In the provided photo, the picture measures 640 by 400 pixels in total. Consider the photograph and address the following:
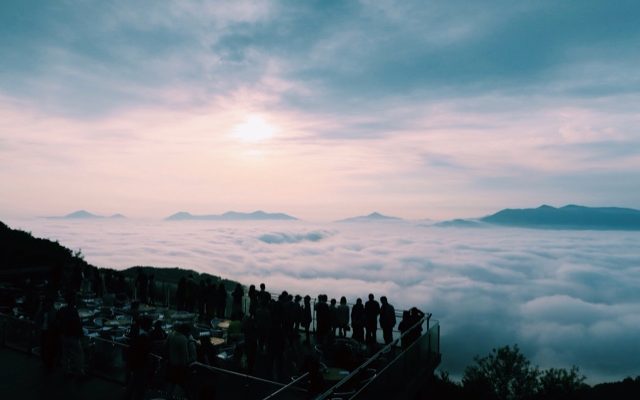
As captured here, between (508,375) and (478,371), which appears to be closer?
(508,375)

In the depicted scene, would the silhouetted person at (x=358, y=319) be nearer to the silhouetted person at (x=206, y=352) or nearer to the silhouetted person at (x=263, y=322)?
the silhouetted person at (x=263, y=322)

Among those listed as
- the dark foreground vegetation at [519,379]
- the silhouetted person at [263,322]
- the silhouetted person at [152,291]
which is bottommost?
the dark foreground vegetation at [519,379]

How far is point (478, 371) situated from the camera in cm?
5062

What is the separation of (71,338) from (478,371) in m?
49.7

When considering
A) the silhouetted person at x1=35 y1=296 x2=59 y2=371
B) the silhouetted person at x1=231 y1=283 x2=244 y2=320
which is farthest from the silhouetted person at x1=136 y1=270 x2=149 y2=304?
the silhouetted person at x1=35 y1=296 x2=59 y2=371

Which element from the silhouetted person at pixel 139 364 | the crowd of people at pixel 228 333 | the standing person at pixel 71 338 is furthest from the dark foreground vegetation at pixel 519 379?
the silhouetted person at pixel 139 364

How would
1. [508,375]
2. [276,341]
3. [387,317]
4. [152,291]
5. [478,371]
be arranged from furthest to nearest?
[478,371] < [508,375] < [152,291] < [387,317] < [276,341]

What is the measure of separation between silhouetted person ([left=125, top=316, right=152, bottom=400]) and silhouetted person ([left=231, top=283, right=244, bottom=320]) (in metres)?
7.39

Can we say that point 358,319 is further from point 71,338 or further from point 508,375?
point 508,375

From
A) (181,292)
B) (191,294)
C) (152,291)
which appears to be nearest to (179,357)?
(191,294)

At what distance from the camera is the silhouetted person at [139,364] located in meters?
8.55

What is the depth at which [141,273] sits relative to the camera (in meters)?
20.2

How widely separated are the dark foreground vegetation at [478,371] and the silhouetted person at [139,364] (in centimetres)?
1055

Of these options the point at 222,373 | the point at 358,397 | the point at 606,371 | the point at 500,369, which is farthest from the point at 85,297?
the point at 606,371
